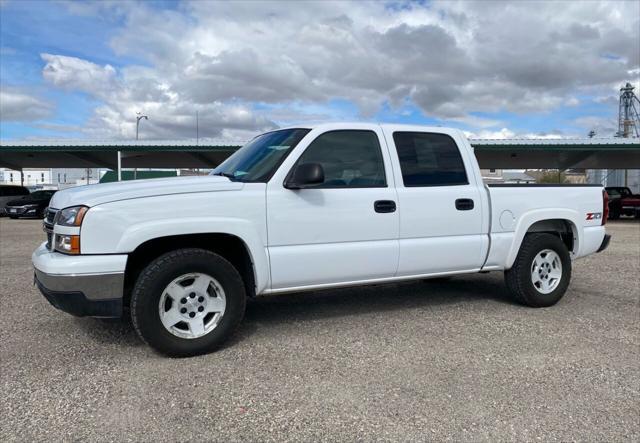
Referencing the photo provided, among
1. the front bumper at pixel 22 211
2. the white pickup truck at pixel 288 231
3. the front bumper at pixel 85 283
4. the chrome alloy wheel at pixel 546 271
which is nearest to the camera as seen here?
the front bumper at pixel 85 283

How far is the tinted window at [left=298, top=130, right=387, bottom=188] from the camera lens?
453 cm

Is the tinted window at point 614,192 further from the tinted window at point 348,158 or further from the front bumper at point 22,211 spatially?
the front bumper at point 22,211

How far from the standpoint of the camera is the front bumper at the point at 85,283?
3.68m

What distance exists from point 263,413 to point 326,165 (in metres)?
2.22

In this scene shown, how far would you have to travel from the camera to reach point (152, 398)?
3342 millimetres

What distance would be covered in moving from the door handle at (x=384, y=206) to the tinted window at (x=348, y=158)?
0.58 feet

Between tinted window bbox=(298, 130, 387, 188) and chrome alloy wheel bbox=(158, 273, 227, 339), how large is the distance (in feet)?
4.16

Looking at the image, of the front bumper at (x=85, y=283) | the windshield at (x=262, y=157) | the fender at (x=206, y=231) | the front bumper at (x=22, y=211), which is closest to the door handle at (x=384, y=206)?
the windshield at (x=262, y=157)

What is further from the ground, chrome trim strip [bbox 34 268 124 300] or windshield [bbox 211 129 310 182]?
windshield [bbox 211 129 310 182]

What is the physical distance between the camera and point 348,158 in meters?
4.68

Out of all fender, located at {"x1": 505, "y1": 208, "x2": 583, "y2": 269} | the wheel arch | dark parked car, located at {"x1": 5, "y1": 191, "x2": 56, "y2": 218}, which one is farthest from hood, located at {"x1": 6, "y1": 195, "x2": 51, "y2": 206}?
fender, located at {"x1": 505, "y1": 208, "x2": 583, "y2": 269}

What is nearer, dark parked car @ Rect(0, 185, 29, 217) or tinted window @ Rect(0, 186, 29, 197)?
dark parked car @ Rect(0, 185, 29, 217)

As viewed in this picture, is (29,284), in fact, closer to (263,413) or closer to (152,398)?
(152,398)

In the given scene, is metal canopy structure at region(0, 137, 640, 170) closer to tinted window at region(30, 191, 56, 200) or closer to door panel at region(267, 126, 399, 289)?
tinted window at region(30, 191, 56, 200)
